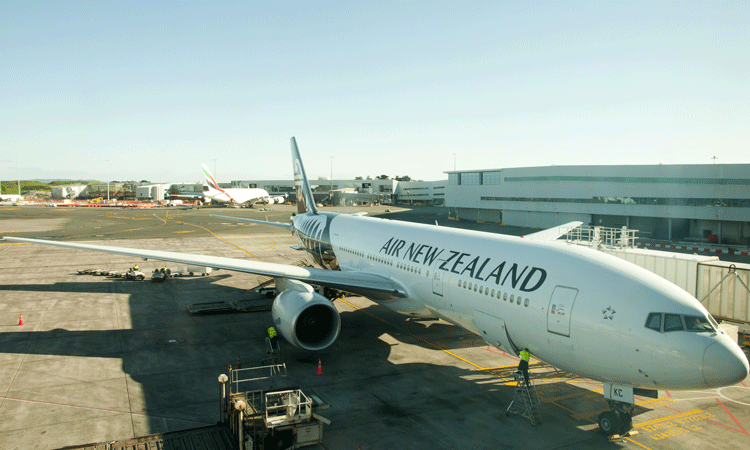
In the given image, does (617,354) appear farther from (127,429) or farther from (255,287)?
(255,287)

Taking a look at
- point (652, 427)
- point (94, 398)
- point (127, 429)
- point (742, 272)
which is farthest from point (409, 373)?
point (742, 272)

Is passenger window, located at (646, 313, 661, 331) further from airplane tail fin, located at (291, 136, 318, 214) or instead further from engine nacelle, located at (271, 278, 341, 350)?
airplane tail fin, located at (291, 136, 318, 214)

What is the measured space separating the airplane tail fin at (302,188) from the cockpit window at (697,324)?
73.9ft

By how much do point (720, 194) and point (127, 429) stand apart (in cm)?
5169

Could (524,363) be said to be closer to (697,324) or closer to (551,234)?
(697,324)

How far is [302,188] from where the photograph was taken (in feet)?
102

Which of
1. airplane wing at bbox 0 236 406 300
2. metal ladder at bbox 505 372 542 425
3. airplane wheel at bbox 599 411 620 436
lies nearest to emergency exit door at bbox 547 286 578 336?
metal ladder at bbox 505 372 542 425

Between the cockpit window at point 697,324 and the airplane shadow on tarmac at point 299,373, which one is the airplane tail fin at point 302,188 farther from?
the cockpit window at point 697,324

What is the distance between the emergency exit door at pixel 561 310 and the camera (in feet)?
36.5

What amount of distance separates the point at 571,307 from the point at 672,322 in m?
2.05

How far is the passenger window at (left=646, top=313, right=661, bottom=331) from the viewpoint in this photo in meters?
9.89

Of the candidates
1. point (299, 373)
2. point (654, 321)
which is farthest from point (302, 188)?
point (654, 321)

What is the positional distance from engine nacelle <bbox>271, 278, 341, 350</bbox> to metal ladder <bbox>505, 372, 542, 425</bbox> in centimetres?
624

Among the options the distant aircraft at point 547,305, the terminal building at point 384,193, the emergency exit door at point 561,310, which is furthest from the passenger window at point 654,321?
the terminal building at point 384,193
